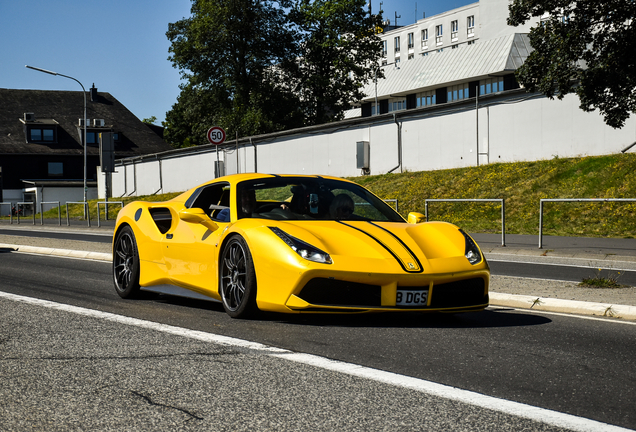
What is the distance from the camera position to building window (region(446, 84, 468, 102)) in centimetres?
6575

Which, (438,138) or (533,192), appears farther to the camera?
(438,138)

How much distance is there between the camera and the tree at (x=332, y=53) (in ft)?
172

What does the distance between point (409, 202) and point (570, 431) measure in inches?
937

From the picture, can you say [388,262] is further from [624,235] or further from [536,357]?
[624,235]

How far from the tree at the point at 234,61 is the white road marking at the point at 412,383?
45.7m

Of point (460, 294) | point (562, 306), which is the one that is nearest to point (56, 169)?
point (562, 306)

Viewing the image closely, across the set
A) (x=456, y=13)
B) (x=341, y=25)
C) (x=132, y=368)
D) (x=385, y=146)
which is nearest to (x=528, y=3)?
(x=132, y=368)

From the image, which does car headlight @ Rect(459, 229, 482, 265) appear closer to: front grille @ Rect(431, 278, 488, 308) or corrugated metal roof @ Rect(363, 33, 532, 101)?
front grille @ Rect(431, 278, 488, 308)

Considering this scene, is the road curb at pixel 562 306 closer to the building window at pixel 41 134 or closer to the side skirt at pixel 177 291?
the side skirt at pixel 177 291

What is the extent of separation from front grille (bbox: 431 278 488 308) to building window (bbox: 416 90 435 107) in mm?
63772

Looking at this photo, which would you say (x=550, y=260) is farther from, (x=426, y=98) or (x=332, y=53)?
(x=426, y=98)

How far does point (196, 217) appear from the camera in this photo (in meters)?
7.05

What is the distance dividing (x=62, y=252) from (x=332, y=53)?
40.6 meters

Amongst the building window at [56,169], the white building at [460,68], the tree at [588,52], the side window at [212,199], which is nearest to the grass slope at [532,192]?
the tree at [588,52]
